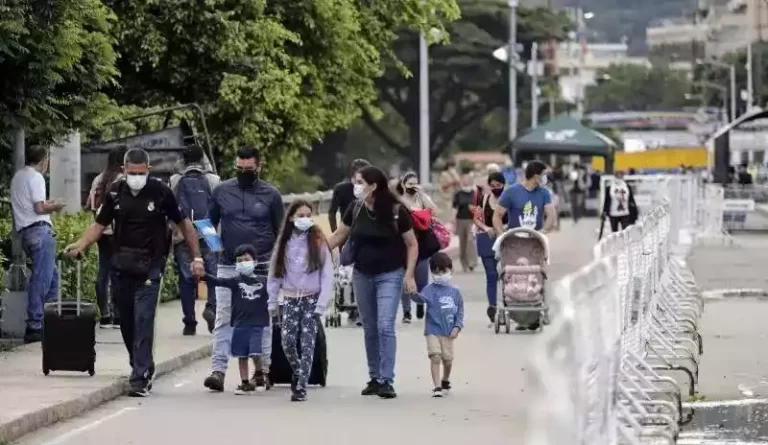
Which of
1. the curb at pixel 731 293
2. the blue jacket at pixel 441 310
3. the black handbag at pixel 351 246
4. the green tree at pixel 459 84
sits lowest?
the curb at pixel 731 293

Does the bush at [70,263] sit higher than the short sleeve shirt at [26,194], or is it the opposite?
the short sleeve shirt at [26,194]

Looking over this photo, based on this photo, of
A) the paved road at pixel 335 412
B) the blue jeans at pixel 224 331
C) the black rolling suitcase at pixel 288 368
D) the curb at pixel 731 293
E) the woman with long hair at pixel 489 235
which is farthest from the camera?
the curb at pixel 731 293

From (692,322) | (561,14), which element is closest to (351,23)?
(692,322)

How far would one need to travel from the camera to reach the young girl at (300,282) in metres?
15.4

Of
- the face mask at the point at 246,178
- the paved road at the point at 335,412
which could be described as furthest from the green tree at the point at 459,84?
the face mask at the point at 246,178

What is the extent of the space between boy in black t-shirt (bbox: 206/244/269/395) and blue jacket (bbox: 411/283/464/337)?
1.23 metres

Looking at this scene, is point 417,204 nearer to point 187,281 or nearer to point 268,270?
point 187,281

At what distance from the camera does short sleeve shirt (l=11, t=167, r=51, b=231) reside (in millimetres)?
19016

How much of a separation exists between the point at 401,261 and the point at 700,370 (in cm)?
341

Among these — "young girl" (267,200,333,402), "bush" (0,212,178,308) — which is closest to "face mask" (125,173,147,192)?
"young girl" (267,200,333,402)

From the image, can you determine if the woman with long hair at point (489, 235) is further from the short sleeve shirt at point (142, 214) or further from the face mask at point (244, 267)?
the short sleeve shirt at point (142, 214)

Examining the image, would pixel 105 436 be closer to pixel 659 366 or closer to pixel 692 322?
pixel 659 366

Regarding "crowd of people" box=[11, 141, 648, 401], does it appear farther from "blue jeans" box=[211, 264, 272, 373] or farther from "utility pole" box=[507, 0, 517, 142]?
"utility pole" box=[507, 0, 517, 142]

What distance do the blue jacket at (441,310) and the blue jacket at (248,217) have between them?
1.34 m
